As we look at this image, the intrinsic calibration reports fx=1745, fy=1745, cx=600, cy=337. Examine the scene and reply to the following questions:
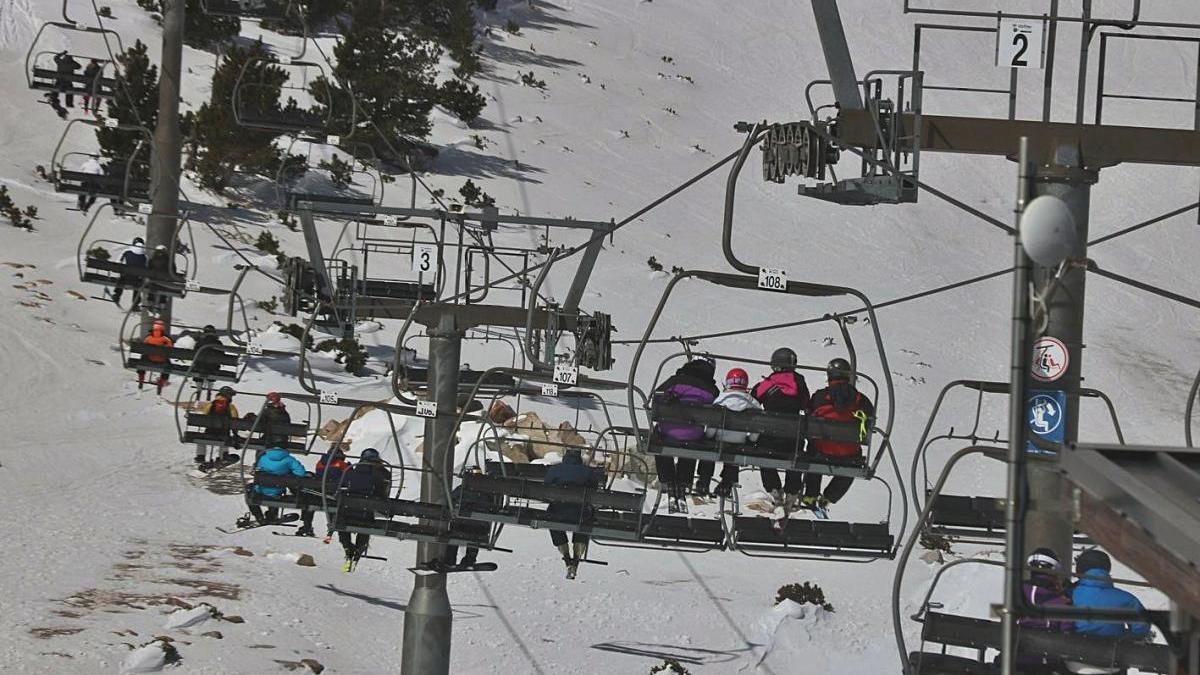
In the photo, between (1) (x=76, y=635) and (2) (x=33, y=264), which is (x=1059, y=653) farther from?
(2) (x=33, y=264)

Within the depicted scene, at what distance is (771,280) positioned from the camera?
533 inches

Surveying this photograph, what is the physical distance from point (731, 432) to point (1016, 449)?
6.97m

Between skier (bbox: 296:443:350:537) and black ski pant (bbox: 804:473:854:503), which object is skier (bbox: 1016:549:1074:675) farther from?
skier (bbox: 296:443:350:537)

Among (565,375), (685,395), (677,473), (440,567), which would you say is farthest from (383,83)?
(685,395)

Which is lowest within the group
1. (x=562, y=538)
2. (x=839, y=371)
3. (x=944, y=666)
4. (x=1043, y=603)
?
(x=944, y=666)

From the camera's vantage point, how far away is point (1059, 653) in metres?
11.1

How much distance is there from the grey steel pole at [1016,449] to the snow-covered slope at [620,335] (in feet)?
56.9

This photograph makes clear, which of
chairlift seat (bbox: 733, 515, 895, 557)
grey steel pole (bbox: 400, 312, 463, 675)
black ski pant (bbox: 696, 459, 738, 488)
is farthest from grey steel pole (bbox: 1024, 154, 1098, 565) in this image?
grey steel pole (bbox: 400, 312, 463, 675)

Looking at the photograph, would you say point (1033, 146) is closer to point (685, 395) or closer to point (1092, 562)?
point (685, 395)

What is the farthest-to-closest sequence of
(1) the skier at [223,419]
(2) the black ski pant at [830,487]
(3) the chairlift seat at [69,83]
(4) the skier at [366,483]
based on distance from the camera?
(3) the chairlift seat at [69,83] < (1) the skier at [223,419] < (4) the skier at [366,483] < (2) the black ski pant at [830,487]

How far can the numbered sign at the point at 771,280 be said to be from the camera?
43.9 feet

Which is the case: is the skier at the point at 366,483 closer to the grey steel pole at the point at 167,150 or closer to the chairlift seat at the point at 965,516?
the chairlift seat at the point at 965,516

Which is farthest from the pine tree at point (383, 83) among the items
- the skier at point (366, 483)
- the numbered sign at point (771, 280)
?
the numbered sign at point (771, 280)

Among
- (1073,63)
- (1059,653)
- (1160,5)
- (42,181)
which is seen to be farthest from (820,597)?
(1160,5)
